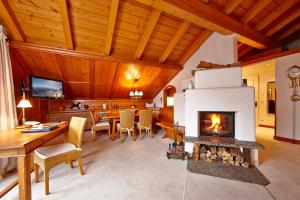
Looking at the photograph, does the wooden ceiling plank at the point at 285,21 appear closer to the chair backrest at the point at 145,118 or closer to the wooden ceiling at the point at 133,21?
the wooden ceiling at the point at 133,21

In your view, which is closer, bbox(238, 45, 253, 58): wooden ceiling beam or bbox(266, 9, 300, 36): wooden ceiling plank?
bbox(266, 9, 300, 36): wooden ceiling plank

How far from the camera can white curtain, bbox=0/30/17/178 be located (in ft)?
7.27

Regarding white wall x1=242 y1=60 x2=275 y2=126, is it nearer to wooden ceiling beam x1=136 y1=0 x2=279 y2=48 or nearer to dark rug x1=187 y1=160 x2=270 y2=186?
wooden ceiling beam x1=136 y1=0 x2=279 y2=48

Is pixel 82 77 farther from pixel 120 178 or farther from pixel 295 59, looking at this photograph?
pixel 295 59

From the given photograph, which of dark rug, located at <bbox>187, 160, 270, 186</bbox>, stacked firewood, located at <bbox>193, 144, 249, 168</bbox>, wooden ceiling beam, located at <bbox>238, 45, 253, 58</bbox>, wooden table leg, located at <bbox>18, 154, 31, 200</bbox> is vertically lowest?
dark rug, located at <bbox>187, 160, 270, 186</bbox>

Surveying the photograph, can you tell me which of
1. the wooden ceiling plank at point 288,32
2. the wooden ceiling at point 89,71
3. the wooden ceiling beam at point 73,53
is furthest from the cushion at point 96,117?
the wooden ceiling plank at point 288,32

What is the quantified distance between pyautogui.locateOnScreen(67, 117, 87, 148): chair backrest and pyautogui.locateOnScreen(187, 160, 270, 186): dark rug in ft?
6.69

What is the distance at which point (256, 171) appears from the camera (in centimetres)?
226

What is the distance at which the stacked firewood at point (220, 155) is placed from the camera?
2488 mm

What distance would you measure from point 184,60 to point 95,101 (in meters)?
4.10

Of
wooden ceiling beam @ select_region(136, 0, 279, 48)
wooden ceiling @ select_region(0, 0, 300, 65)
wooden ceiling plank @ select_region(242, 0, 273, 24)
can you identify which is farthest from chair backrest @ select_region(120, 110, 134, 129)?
wooden ceiling plank @ select_region(242, 0, 273, 24)

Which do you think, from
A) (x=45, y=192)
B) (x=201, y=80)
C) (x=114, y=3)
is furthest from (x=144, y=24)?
(x=45, y=192)

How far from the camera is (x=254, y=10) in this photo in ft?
10.3

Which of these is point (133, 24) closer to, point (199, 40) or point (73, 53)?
point (73, 53)
